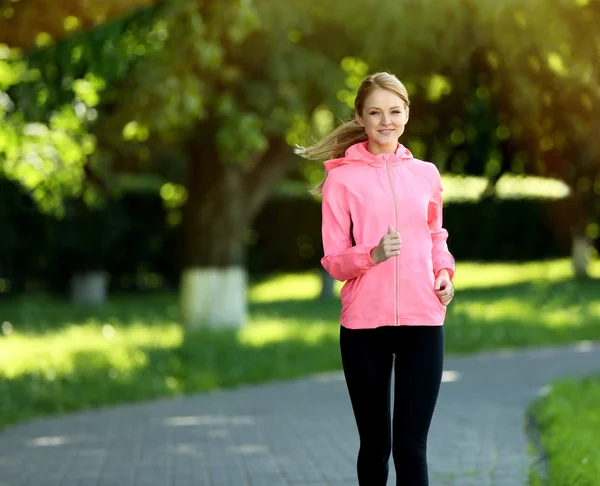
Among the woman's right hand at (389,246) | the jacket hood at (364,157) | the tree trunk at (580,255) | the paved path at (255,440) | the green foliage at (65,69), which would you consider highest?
the green foliage at (65,69)

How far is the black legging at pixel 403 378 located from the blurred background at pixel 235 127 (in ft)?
19.0

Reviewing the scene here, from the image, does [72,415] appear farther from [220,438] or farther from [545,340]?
[545,340]

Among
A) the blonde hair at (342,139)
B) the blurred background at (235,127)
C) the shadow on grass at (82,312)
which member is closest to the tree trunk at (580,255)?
the blurred background at (235,127)

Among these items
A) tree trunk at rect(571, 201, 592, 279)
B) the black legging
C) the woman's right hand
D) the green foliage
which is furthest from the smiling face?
tree trunk at rect(571, 201, 592, 279)

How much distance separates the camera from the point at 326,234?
15.6ft

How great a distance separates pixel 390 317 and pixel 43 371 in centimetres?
881

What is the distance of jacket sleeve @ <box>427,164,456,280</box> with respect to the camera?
189 inches

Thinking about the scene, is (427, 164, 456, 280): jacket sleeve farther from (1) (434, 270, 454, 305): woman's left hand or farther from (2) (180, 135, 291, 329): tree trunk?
(2) (180, 135, 291, 329): tree trunk

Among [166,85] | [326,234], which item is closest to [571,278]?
[166,85]

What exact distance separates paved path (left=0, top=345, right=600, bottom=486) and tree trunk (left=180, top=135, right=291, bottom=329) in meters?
5.04

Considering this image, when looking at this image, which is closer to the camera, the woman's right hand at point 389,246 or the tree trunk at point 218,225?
the woman's right hand at point 389,246

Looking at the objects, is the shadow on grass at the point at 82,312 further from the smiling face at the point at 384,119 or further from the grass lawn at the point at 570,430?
the smiling face at the point at 384,119

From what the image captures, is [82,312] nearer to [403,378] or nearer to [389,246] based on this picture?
[403,378]

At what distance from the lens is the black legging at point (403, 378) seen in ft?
15.4
